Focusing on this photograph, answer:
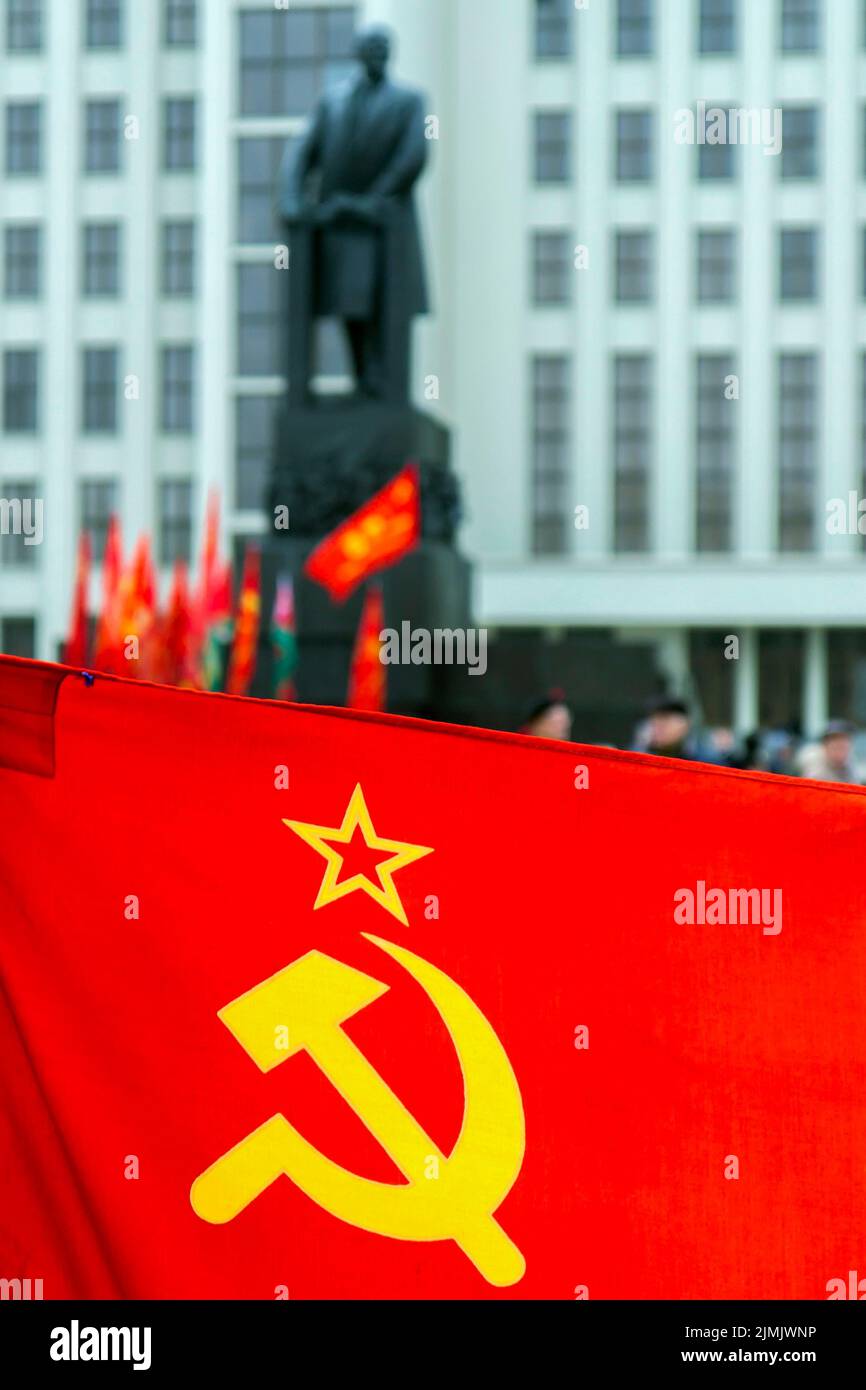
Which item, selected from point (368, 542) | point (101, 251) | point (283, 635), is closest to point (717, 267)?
point (101, 251)

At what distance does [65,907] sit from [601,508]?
4413 cm

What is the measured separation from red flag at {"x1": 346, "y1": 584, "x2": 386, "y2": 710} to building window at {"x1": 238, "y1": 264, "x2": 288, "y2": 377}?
30812 millimetres

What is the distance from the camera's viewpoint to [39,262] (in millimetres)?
48344

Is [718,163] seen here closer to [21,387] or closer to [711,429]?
[711,429]

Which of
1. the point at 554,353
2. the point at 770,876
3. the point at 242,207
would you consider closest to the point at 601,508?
the point at 554,353

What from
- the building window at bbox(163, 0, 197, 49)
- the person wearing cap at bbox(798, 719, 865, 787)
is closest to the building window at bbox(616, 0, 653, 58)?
the building window at bbox(163, 0, 197, 49)

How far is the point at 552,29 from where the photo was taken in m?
46.7

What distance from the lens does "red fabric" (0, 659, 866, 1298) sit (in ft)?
6.78

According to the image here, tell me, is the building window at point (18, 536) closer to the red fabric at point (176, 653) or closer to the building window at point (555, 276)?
the building window at point (555, 276)

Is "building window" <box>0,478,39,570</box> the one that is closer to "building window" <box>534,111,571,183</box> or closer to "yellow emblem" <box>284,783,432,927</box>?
"building window" <box>534,111,571,183</box>

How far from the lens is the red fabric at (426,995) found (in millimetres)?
2066

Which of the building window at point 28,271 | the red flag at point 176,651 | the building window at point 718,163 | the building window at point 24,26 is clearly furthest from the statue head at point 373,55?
the building window at point 24,26

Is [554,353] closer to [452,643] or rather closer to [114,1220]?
[452,643]

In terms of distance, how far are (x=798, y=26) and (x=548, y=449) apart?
11511 mm
